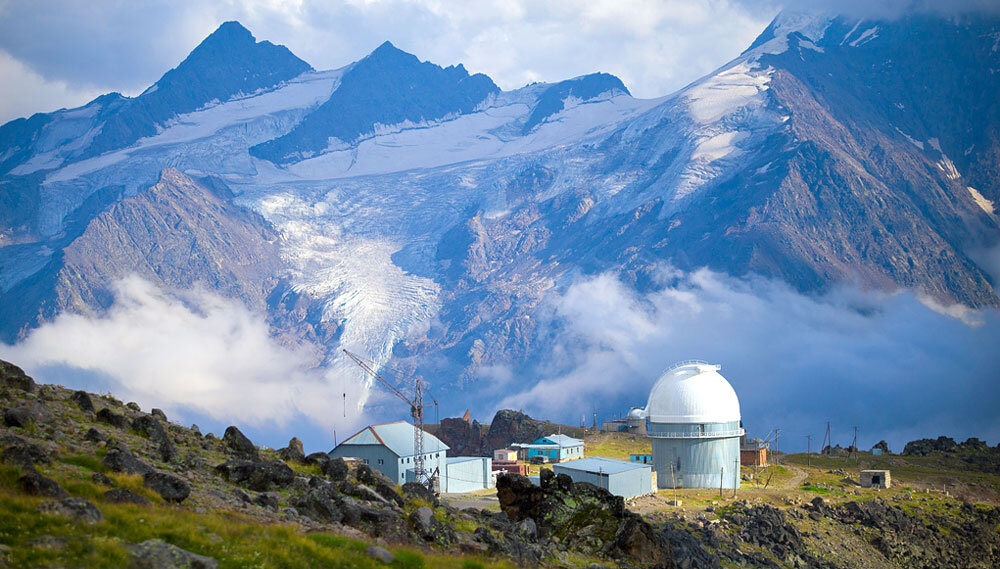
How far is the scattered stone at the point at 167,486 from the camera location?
23.7 meters

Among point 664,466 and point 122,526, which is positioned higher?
point 122,526

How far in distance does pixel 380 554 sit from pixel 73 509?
294 inches

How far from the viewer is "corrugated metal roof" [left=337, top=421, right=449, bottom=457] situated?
97125mm

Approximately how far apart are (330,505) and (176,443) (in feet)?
27.4

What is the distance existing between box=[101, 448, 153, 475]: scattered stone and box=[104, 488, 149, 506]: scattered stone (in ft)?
7.79

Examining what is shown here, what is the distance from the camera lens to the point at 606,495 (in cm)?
3975

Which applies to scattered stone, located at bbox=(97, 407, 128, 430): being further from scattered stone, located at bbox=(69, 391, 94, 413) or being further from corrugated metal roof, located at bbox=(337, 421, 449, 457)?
corrugated metal roof, located at bbox=(337, 421, 449, 457)

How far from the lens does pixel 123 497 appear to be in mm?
22016

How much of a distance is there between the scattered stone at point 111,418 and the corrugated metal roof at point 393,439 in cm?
6595

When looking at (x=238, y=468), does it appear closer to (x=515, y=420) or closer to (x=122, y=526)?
(x=122, y=526)

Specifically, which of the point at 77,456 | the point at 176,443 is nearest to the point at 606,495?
the point at 176,443

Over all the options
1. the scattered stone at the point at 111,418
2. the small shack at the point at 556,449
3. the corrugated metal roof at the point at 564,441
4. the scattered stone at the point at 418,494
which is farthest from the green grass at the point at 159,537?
the corrugated metal roof at the point at 564,441

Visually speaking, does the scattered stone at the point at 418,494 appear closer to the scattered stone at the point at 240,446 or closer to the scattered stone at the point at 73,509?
the scattered stone at the point at 240,446

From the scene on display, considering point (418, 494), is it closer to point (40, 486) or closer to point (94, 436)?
point (94, 436)
